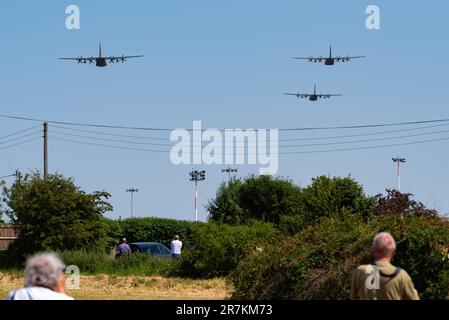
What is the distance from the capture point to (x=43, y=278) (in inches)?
324

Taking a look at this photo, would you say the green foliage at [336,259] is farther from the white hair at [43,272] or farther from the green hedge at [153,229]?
the green hedge at [153,229]

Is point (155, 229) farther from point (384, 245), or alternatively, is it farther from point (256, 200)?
point (384, 245)

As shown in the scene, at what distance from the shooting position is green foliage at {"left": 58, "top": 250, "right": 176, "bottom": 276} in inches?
1432

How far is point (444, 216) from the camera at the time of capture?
696 inches

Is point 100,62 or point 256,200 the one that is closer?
point 256,200

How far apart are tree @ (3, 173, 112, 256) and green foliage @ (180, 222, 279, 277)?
293 inches

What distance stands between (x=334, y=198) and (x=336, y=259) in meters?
19.9

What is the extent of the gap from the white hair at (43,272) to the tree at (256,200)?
52809 mm

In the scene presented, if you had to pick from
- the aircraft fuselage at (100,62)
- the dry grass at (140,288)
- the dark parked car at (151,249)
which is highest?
the aircraft fuselage at (100,62)

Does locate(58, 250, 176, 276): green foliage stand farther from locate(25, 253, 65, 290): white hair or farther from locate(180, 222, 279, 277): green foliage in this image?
locate(25, 253, 65, 290): white hair

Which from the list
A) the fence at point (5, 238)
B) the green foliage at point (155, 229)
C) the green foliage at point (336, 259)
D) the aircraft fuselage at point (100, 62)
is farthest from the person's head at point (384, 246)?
the aircraft fuselage at point (100, 62)

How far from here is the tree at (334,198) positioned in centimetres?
3538

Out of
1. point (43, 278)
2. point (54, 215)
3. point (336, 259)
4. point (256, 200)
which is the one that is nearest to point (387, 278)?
point (43, 278)
